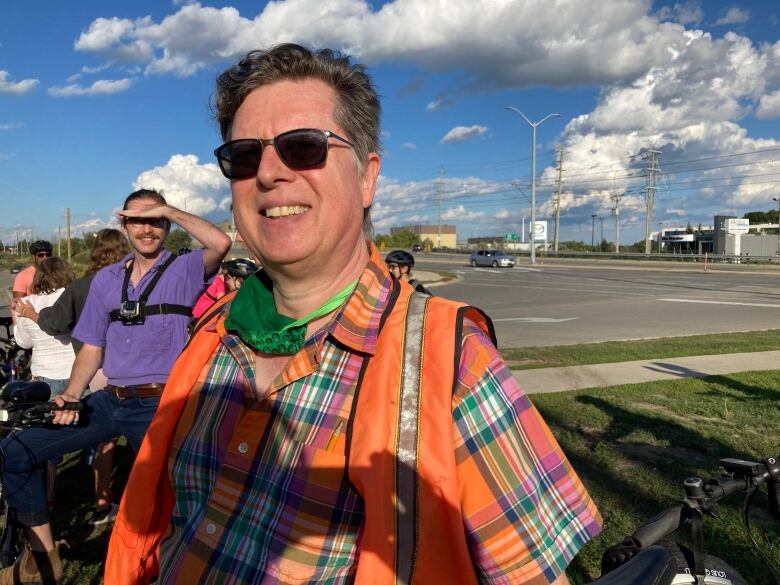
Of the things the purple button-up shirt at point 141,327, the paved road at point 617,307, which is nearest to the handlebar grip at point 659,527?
the purple button-up shirt at point 141,327

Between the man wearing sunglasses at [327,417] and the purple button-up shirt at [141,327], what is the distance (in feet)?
5.91

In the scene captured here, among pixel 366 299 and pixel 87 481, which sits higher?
pixel 366 299

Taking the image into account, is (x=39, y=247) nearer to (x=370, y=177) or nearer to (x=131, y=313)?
(x=131, y=313)

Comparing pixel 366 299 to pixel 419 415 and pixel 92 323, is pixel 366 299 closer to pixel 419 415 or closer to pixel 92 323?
pixel 419 415

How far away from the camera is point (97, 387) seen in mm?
4309

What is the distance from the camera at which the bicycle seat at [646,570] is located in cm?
152

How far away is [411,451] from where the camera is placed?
3.83ft

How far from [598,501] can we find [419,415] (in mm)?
3510

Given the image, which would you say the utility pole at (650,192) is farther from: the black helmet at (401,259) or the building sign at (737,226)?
the black helmet at (401,259)

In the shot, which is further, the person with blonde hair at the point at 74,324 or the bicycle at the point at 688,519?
the person with blonde hair at the point at 74,324

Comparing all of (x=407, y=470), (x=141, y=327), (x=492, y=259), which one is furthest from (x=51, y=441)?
(x=492, y=259)

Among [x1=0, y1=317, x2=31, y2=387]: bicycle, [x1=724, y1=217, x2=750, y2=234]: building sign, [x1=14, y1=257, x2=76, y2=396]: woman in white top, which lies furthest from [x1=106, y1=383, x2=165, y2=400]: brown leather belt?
[x1=724, y1=217, x2=750, y2=234]: building sign

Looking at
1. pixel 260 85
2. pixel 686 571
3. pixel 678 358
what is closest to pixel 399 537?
pixel 260 85

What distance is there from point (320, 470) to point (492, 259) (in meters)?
42.7
